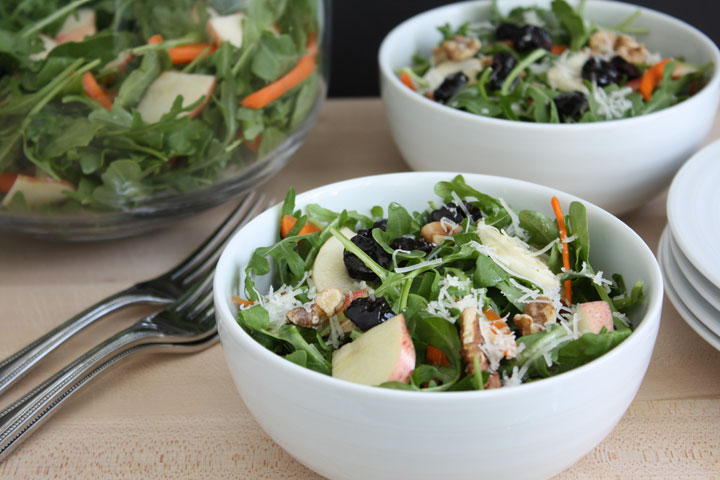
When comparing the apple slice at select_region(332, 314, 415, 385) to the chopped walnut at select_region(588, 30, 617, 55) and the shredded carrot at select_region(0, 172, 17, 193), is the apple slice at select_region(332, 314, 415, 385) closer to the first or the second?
the shredded carrot at select_region(0, 172, 17, 193)

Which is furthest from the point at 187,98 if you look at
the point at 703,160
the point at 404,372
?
the point at 703,160

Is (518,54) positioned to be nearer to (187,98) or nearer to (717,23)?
(187,98)

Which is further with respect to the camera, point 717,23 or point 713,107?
point 717,23

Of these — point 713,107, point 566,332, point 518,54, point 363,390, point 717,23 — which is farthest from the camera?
point 717,23

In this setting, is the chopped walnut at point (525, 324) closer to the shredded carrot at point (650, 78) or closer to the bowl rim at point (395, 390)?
the bowl rim at point (395, 390)

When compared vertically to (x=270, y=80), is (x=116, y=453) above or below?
below

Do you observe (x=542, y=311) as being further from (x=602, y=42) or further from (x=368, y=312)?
(x=602, y=42)
